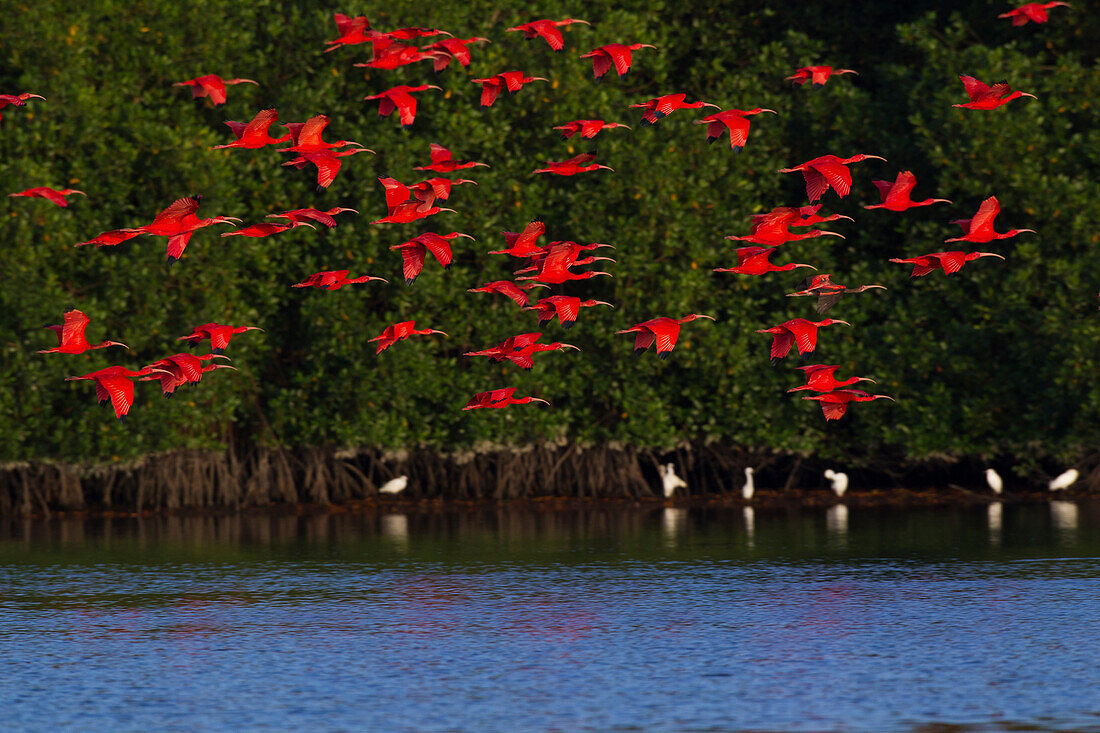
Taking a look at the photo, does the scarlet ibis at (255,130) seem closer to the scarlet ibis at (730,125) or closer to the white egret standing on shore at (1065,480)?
the scarlet ibis at (730,125)

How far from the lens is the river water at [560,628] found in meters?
12.5

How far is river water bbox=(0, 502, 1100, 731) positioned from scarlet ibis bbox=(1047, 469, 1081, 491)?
12.9 feet

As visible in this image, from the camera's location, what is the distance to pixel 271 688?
13453mm

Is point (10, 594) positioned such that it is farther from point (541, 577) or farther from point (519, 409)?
point (519, 409)

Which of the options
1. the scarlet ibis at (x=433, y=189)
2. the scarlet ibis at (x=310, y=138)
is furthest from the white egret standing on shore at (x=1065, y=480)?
the scarlet ibis at (x=310, y=138)

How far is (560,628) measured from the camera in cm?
1622

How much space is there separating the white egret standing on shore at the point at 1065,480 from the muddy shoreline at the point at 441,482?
21 cm

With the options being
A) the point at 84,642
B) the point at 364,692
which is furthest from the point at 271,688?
the point at 84,642

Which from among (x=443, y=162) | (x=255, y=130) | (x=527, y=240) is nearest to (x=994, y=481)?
(x=527, y=240)

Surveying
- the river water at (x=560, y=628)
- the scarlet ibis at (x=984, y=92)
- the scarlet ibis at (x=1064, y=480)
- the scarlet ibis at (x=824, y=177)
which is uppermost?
the scarlet ibis at (x=984, y=92)

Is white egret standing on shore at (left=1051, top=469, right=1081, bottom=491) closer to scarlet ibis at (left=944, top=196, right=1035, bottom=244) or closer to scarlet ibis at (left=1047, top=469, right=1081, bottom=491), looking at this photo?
scarlet ibis at (left=1047, top=469, right=1081, bottom=491)

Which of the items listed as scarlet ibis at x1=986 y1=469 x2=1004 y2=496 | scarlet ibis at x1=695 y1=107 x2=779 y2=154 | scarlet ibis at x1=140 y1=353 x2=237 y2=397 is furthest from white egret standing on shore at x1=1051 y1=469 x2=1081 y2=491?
scarlet ibis at x1=140 y1=353 x2=237 y2=397

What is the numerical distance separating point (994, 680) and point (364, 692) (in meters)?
5.15

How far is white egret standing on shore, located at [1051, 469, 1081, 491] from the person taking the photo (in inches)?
1201
